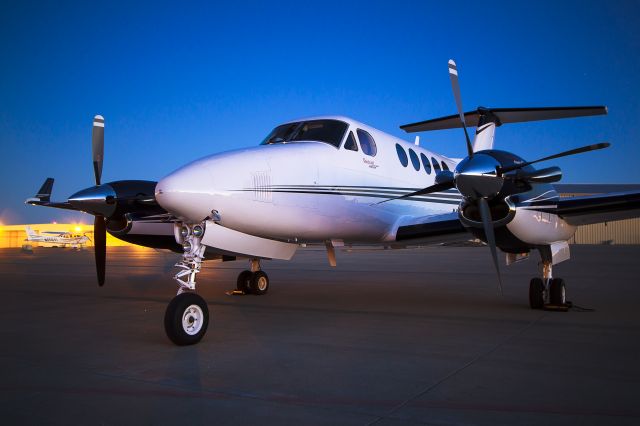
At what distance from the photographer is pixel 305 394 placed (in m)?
3.95

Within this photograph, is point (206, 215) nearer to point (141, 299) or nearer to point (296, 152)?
point (296, 152)

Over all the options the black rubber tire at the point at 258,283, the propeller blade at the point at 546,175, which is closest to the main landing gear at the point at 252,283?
the black rubber tire at the point at 258,283

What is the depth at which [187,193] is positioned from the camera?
614 cm

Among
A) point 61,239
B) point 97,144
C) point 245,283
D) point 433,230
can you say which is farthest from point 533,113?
point 61,239

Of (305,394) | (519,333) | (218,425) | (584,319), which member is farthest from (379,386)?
(584,319)

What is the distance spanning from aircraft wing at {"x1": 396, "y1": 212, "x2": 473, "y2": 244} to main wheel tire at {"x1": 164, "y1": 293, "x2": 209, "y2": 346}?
4381 mm

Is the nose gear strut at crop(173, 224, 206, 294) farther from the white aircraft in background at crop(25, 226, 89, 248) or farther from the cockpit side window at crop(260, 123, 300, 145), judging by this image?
the white aircraft in background at crop(25, 226, 89, 248)

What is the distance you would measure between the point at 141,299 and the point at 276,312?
3.70 metres

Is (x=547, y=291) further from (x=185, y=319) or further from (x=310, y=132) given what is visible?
(x=185, y=319)

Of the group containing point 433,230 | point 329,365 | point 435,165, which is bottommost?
point 329,365

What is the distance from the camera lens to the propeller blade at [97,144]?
938 centimetres

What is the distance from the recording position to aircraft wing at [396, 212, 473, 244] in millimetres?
8609

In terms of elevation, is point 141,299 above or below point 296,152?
below

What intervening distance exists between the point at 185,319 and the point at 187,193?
152 centimetres
